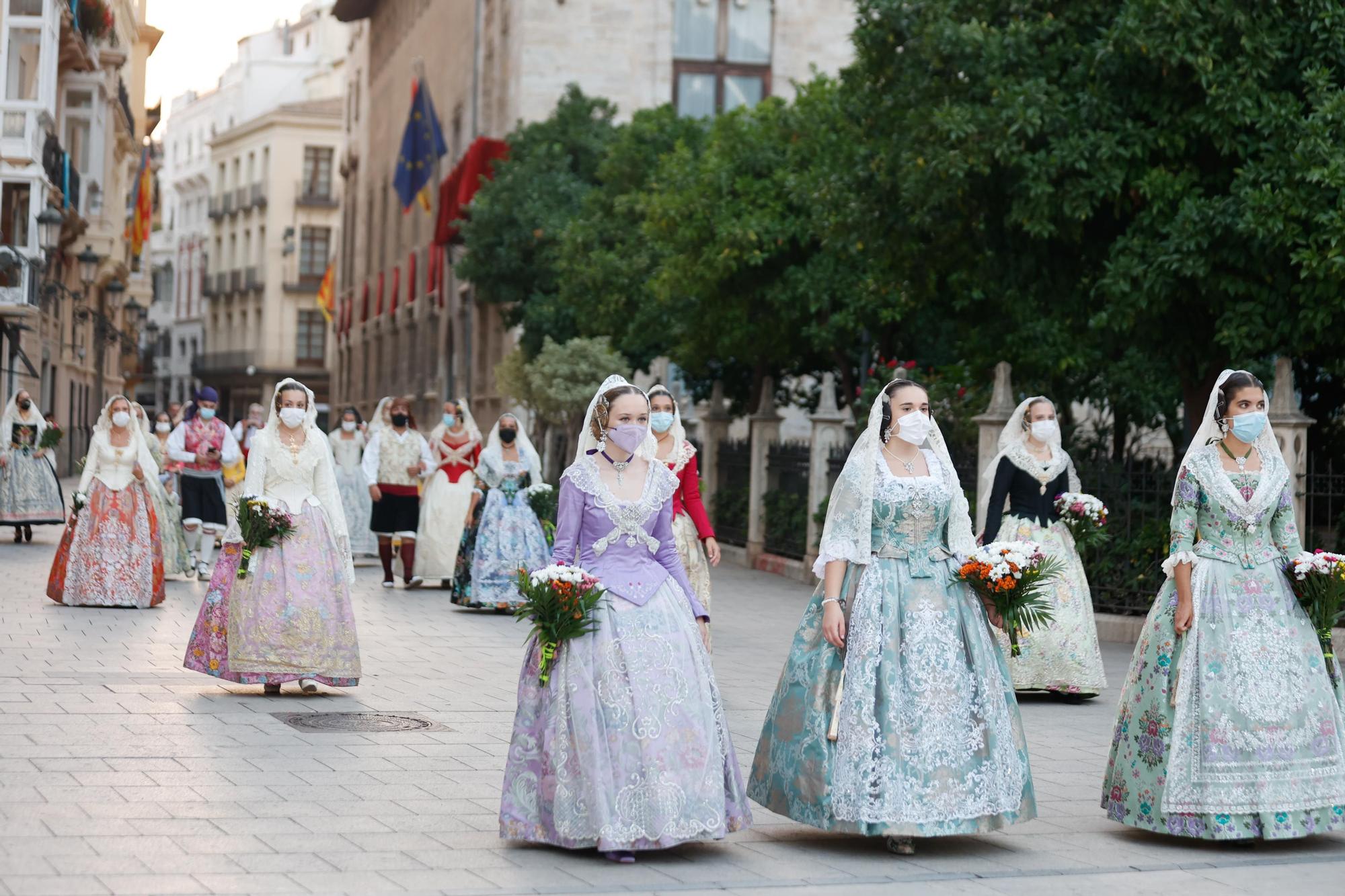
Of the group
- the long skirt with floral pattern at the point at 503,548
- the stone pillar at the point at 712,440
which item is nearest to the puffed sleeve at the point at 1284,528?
the long skirt with floral pattern at the point at 503,548

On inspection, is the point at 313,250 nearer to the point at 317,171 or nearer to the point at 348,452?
the point at 317,171

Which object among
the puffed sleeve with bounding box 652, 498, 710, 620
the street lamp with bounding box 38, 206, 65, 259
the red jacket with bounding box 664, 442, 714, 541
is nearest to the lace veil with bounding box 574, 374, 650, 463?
the puffed sleeve with bounding box 652, 498, 710, 620

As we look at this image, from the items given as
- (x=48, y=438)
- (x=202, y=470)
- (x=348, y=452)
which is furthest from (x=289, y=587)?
(x=48, y=438)

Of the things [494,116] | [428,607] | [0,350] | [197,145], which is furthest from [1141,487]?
[197,145]

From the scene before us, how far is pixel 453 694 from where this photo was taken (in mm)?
11773

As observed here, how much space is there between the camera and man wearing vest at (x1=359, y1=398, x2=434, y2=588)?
19.9 m

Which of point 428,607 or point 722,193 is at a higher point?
point 722,193

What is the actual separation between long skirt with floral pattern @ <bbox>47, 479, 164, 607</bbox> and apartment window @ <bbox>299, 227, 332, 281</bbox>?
7765 cm

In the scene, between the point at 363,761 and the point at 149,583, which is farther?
the point at 149,583

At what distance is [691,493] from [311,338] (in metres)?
84.2

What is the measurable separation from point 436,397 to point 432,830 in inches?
1900

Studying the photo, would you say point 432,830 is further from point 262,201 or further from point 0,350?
point 262,201

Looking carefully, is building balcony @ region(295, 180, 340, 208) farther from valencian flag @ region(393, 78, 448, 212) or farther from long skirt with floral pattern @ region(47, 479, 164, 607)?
long skirt with floral pattern @ region(47, 479, 164, 607)

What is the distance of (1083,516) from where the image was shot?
12.3 metres
